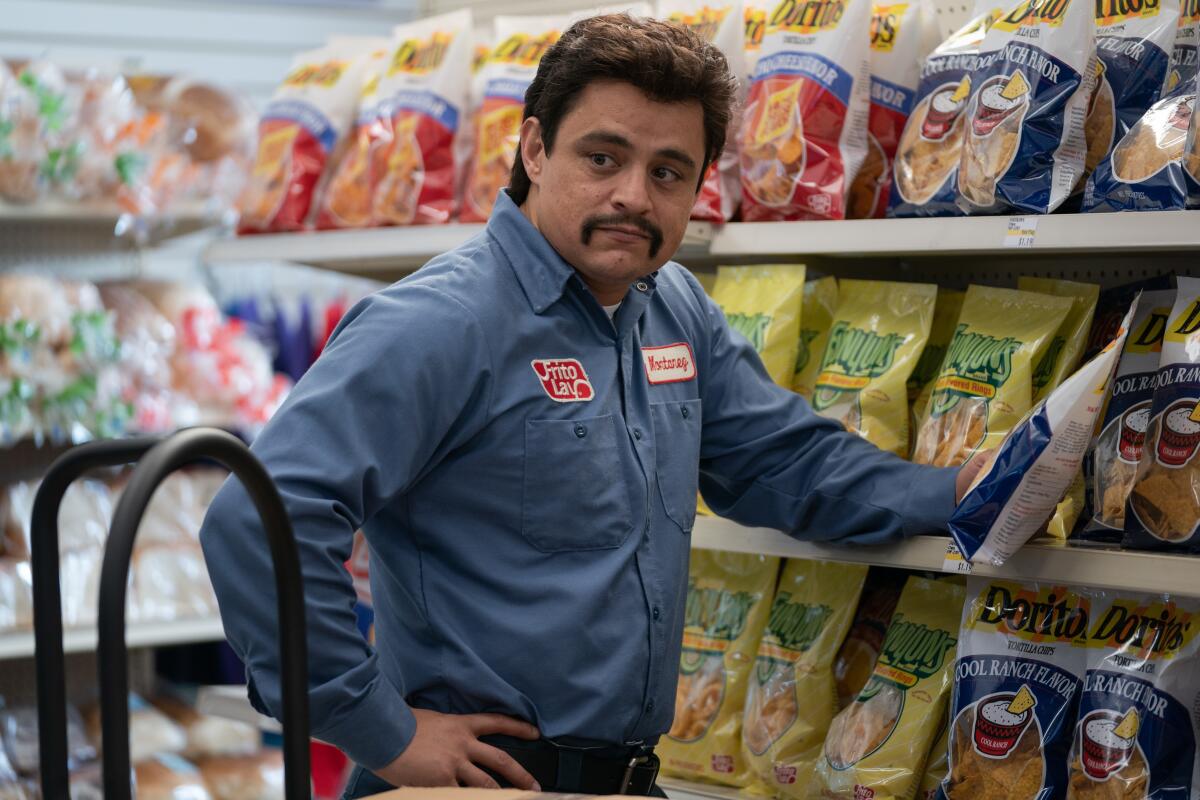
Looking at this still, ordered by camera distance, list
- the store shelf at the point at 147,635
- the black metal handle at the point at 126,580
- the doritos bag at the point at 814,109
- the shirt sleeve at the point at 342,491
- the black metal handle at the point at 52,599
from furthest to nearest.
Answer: the store shelf at the point at 147,635 < the doritos bag at the point at 814,109 < the shirt sleeve at the point at 342,491 < the black metal handle at the point at 52,599 < the black metal handle at the point at 126,580

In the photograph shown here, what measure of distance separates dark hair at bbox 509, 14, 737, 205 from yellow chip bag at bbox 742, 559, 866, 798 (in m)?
0.90

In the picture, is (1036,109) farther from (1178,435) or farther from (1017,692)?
(1017,692)

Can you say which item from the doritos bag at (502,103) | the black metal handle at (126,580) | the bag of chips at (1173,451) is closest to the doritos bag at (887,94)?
the bag of chips at (1173,451)

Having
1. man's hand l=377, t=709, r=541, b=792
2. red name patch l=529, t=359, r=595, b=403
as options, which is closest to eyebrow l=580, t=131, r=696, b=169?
red name patch l=529, t=359, r=595, b=403

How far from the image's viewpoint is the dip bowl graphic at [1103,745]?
6.23 ft

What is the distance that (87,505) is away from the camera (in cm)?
371

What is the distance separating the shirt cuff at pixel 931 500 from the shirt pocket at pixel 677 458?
342mm

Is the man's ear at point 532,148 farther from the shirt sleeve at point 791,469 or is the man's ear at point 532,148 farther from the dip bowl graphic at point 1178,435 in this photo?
the dip bowl graphic at point 1178,435

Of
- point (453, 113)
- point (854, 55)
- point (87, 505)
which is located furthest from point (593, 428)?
point (87, 505)

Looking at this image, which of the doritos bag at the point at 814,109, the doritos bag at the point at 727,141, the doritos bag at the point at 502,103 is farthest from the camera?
the doritos bag at the point at 502,103

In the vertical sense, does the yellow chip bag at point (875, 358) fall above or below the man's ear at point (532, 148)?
below

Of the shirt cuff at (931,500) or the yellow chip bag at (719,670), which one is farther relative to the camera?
the yellow chip bag at (719,670)

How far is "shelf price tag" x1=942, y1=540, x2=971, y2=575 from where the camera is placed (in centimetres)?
192

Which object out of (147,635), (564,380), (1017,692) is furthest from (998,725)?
(147,635)
